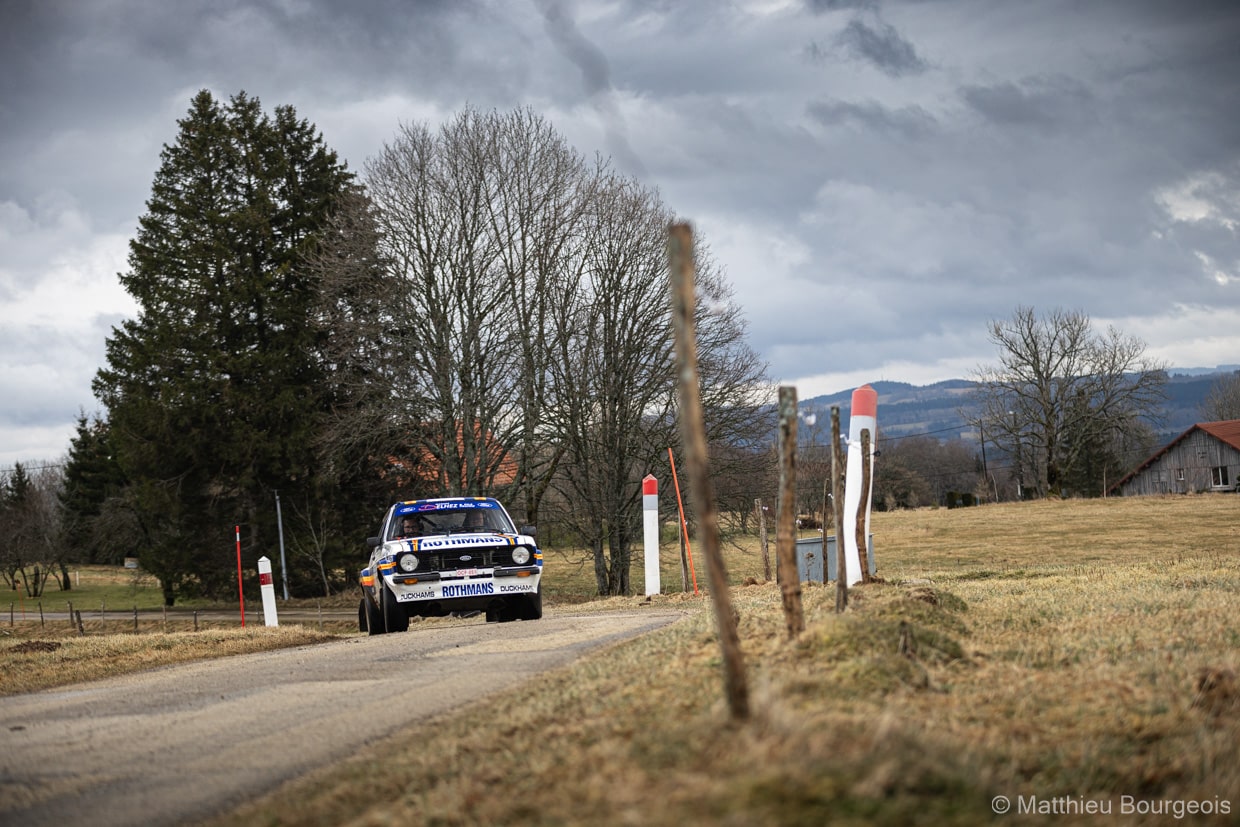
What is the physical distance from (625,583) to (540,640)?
77.9 ft

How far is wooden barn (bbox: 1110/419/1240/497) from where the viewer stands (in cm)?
8025

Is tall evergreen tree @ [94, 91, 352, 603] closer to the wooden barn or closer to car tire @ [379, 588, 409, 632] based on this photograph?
car tire @ [379, 588, 409, 632]

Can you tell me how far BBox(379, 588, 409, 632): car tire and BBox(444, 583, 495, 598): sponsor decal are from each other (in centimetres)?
64

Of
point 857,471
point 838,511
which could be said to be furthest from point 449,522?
point 838,511

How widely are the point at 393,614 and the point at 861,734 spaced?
11.0 m

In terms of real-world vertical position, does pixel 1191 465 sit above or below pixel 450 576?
below

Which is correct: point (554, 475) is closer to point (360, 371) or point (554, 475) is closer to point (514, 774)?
point (360, 371)

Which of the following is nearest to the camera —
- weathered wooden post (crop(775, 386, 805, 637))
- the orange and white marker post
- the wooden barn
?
weathered wooden post (crop(775, 386, 805, 637))

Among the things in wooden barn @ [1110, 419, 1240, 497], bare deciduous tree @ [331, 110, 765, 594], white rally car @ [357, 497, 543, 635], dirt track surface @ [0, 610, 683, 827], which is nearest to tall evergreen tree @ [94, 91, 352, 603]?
bare deciduous tree @ [331, 110, 765, 594]

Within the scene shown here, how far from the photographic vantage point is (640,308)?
3309 cm

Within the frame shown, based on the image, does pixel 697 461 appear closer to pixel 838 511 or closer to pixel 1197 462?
pixel 838 511

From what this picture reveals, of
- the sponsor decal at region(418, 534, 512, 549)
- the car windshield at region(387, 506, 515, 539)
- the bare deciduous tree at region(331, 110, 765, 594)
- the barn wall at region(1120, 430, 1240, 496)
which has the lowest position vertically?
the barn wall at region(1120, 430, 1240, 496)

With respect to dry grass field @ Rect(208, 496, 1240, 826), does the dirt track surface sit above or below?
below

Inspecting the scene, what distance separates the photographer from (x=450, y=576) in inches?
557
